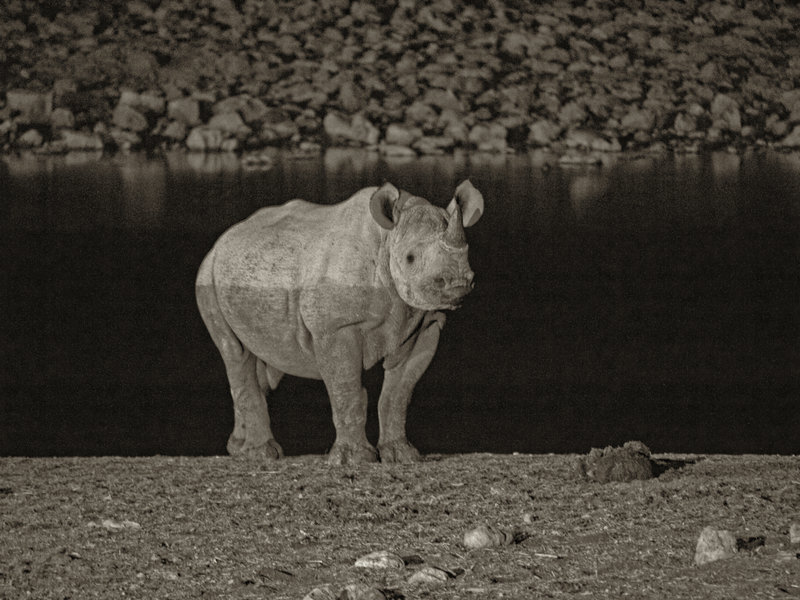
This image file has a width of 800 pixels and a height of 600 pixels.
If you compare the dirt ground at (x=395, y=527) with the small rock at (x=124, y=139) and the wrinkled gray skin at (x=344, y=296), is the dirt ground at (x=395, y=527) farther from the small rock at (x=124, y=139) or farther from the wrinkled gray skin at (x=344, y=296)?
the small rock at (x=124, y=139)

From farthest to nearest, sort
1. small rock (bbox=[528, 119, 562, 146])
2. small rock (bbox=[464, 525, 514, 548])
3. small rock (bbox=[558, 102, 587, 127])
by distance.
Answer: small rock (bbox=[558, 102, 587, 127])
small rock (bbox=[528, 119, 562, 146])
small rock (bbox=[464, 525, 514, 548])

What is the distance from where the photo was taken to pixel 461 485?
486 cm

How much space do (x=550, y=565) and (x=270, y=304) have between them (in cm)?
164

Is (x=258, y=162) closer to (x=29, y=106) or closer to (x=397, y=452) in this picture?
(x=29, y=106)

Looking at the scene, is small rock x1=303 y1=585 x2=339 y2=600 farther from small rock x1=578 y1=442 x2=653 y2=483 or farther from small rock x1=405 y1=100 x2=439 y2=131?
small rock x1=405 y1=100 x2=439 y2=131

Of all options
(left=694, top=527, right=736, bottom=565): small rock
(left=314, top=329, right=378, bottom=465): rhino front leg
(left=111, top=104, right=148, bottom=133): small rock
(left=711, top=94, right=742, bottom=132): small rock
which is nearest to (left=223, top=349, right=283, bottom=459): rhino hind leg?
(left=314, top=329, right=378, bottom=465): rhino front leg

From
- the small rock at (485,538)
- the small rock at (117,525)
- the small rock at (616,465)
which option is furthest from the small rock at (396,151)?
the small rock at (485,538)

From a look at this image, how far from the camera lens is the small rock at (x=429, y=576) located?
12.7ft

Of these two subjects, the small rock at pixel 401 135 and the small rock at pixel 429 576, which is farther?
Answer: the small rock at pixel 401 135

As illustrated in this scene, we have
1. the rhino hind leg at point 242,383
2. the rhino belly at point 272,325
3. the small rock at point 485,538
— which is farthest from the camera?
the rhino hind leg at point 242,383

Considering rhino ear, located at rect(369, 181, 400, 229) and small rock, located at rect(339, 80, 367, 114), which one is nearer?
rhino ear, located at rect(369, 181, 400, 229)

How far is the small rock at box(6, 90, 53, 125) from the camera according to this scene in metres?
7.84

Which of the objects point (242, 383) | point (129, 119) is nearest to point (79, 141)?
point (129, 119)

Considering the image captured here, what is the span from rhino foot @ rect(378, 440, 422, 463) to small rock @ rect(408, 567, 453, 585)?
53.1 inches
